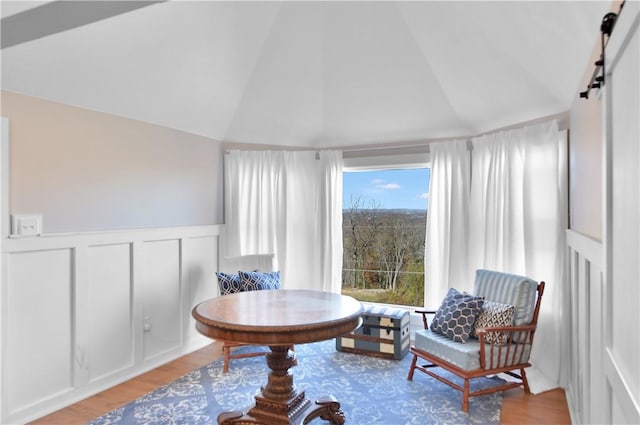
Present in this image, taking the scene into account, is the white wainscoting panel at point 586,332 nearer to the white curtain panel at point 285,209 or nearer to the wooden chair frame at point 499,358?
the wooden chair frame at point 499,358

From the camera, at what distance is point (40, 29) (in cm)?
189

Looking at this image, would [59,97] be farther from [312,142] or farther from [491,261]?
[491,261]

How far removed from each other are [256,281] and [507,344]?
224 centimetres

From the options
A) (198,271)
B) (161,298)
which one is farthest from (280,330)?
(198,271)

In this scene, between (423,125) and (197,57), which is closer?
(197,57)

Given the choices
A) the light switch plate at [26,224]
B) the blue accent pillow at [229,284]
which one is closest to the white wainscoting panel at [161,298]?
the blue accent pillow at [229,284]

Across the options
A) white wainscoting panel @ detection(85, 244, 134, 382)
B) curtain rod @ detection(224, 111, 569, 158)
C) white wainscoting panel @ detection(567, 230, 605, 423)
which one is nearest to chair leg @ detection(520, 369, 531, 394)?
white wainscoting panel @ detection(567, 230, 605, 423)

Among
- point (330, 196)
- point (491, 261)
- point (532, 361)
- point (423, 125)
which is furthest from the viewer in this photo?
point (330, 196)

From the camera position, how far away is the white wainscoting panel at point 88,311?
2711 millimetres

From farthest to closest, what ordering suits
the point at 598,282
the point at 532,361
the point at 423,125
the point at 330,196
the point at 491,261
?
the point at 330,196 < the point at 423,125 < the point at 491,261 < the point at 532,361 < the point at 598,282

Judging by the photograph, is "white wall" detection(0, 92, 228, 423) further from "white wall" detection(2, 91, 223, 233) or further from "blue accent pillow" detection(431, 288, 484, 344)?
"blue accent pillow" detection(431, 288, 484, 344)

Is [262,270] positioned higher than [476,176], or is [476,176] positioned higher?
[476,176]

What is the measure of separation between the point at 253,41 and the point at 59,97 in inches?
64.1

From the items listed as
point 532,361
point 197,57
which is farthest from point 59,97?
point 532,361
